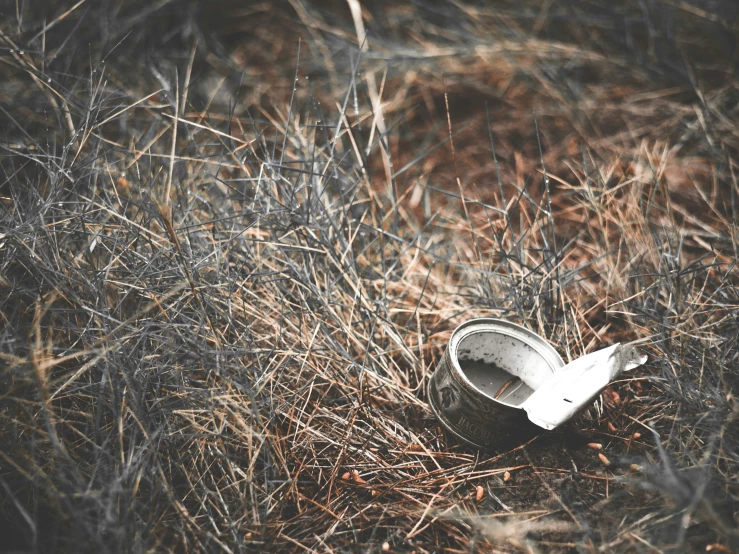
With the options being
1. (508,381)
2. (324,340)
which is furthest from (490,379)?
(324,340)

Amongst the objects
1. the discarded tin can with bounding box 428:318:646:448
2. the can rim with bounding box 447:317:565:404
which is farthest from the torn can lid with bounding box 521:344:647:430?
the can rim with bounding box 447:317:565:404

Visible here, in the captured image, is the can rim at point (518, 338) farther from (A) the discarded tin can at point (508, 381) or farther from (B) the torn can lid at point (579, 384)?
(B) the torn can lid at point (579, 384)

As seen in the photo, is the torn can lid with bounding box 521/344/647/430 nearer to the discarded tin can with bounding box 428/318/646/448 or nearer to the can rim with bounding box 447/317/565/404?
the discarded tin can with bounding box 428/318/646/448

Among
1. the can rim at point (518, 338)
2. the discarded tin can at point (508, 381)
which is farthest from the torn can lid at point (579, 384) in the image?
the can rim at point (518, 338)

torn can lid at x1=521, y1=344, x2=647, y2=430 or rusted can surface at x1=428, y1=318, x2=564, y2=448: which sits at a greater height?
torn can lid at x1=521, y1=344, x2=647, y2=430

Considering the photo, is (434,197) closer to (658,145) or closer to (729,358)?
(658,145)

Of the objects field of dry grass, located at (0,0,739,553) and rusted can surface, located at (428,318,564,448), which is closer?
field of dry grass, located at (0,0,739,553)

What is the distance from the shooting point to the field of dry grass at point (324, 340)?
122cm

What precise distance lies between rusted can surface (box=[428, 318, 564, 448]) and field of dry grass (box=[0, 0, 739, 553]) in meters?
0.08

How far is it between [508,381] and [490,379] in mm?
49

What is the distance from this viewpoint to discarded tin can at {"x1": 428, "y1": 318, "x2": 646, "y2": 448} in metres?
1.28

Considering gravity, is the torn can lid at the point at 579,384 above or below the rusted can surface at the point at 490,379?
above

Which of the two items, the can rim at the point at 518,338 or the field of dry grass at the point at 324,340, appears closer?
the field of dry grass at the point at 324,340

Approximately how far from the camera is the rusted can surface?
4.35ft
